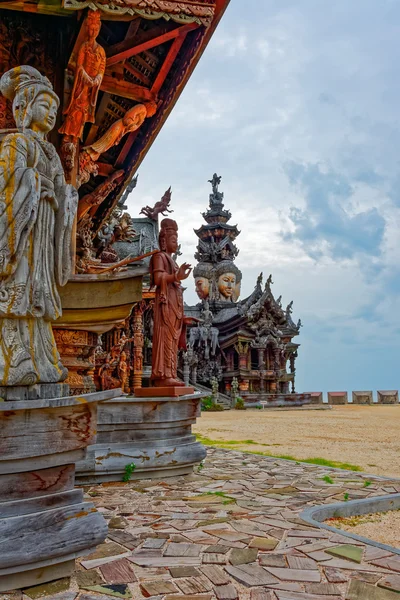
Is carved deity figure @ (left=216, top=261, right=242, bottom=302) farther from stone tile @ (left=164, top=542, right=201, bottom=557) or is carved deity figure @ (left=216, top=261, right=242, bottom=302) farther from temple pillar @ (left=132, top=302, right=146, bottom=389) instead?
stone tile @ (left=164, top=542, right=201, bottom=557)

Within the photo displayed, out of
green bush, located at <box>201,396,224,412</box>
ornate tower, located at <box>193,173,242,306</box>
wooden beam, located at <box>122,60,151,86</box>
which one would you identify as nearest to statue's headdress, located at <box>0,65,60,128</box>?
wooden beam, located at <box>122,60,151,86</box>

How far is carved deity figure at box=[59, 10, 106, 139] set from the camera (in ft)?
20.9

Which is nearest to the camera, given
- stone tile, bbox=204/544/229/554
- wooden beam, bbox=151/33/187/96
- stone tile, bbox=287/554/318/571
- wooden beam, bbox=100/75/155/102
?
stone tile, bbox=287/554/318/571

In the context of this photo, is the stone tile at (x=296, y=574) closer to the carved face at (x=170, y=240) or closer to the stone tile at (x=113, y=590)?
the stone tile at (x=113, y=590)

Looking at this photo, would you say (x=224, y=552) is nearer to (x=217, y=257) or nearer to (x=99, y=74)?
(x=99, y=74)

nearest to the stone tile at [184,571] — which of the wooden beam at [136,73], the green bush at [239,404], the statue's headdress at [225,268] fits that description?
the wooden beam at [136,73]

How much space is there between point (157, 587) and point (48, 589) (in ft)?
2.22

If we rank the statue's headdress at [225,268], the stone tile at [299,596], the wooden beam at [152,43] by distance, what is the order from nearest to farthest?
the stone tile at [299,596]
the wooden beam at [152,43]
the statue's headdress at [225,268]

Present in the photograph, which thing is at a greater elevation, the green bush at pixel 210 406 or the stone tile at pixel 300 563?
the stone tile at pixel 300 563

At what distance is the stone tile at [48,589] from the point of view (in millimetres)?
3016

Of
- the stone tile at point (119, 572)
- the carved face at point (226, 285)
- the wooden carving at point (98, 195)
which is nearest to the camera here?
the stone tile at point (119, 572)

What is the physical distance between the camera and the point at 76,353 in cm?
749

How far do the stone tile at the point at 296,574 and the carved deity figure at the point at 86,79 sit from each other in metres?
6.18

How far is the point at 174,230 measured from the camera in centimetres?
816
